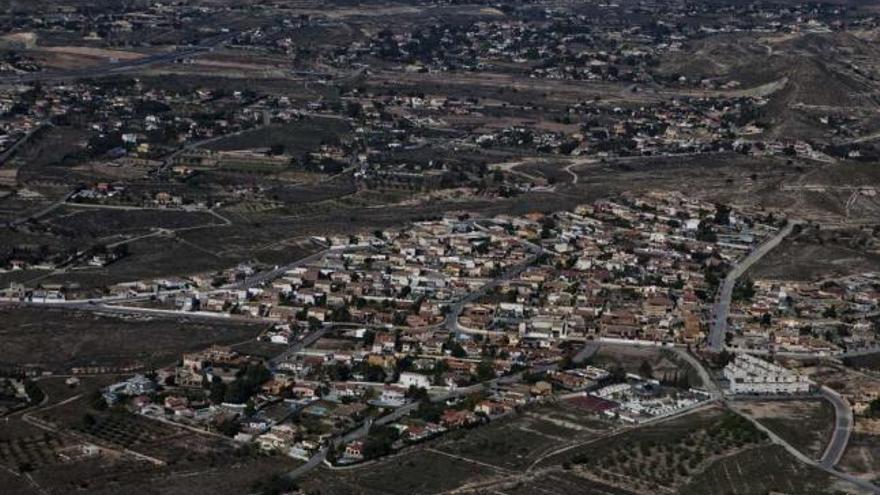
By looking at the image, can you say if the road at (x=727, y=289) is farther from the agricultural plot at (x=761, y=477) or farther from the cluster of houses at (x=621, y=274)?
the agricultural plot at (x=761, y=477)

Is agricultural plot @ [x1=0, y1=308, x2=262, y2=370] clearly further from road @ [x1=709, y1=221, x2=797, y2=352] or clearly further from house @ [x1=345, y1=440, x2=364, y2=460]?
road @ [x1=709, y1=221, x2=797, y2=352]

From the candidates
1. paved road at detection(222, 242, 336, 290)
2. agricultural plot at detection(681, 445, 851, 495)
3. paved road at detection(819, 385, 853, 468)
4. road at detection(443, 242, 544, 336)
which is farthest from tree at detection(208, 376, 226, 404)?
paved road at detection(819, 385, 853, 468)

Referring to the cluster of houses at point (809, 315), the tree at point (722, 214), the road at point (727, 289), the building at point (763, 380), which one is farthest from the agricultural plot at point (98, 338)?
the tree at point (722, 214)

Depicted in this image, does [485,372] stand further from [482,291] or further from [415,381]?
[482,291]

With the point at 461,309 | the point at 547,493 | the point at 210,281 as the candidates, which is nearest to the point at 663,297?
the point at 461,309

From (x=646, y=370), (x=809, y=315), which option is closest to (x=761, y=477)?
(x=646, y=370)

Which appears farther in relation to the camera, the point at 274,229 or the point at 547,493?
the point at 274,229

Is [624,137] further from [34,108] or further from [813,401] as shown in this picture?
[813,401]
